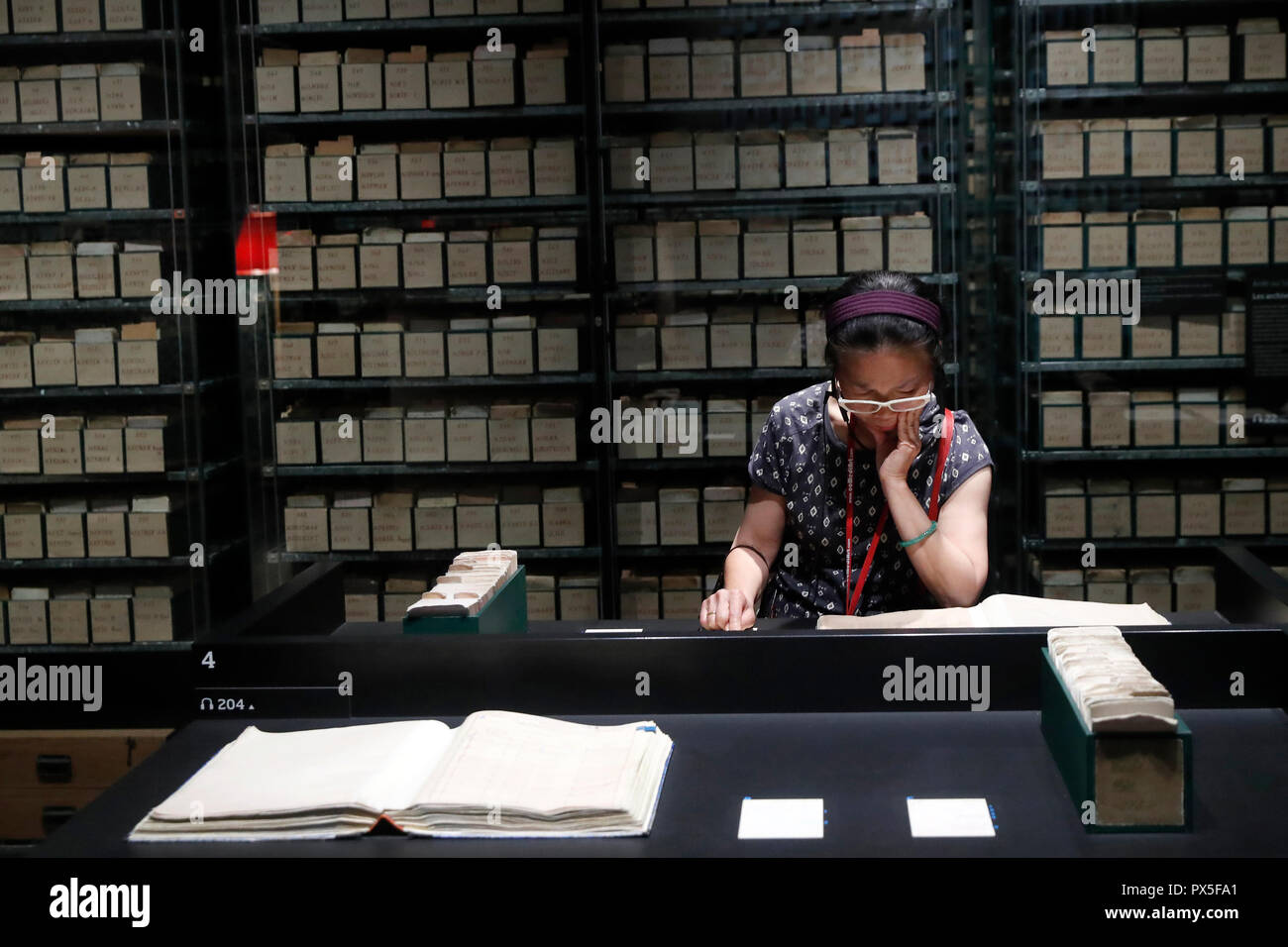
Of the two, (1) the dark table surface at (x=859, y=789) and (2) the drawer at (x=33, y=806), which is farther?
(2) the drawer at (x=33, y=806)

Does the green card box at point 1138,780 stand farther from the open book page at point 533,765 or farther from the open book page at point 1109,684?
the open book page at point 533,765

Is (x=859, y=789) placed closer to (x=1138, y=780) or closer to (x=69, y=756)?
(x=1138, y=780)

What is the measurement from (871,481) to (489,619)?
754mm

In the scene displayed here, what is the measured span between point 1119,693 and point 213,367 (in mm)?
3472

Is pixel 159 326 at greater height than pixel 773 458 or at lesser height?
greater

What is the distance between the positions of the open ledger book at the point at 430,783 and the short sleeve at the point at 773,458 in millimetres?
813

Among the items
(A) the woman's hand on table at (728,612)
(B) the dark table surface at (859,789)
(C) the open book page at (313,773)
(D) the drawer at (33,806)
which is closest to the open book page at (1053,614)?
(B) the dark table surface at (859,789)

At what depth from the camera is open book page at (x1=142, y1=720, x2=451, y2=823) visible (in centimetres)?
149

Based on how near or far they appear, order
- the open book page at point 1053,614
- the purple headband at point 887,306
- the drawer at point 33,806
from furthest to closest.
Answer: the drawer at point 33,806 < the purple headband at point 887,306 < the open book page at point 1053,614

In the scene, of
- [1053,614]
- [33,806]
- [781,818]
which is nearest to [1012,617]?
[1053,614]

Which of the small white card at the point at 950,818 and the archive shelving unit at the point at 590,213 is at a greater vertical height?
the archive shelving unit at the point at 590,213

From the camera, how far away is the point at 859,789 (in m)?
1.57

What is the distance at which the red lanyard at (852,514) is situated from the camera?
2.39 meters
